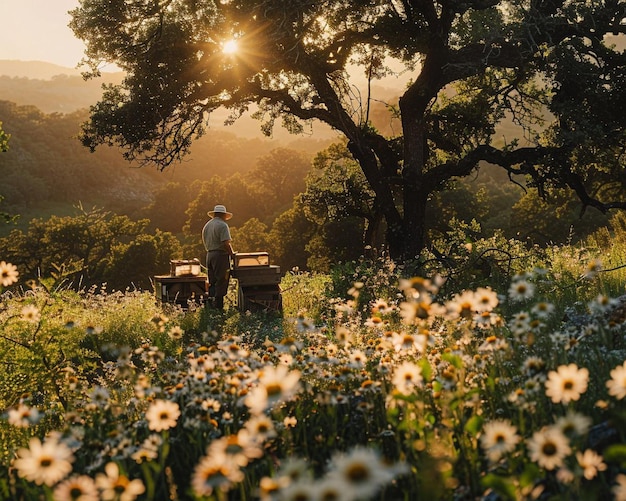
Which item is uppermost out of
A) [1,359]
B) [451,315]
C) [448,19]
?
[448,19]

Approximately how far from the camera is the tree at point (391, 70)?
44.5 feet

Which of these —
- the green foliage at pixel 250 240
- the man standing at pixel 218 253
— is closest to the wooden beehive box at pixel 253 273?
the man standing at pixel 218 253

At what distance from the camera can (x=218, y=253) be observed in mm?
12812

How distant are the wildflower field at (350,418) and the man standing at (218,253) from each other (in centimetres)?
623

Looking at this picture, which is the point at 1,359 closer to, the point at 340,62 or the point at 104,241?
the point at 340,62

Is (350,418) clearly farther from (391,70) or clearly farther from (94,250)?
(94,250)

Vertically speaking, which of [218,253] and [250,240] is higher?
[250,240]

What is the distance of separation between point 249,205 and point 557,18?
169ft

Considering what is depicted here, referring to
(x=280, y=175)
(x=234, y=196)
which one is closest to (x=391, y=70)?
(x=234, y=196)

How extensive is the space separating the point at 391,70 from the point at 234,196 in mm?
45555

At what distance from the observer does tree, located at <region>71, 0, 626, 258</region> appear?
1358cm

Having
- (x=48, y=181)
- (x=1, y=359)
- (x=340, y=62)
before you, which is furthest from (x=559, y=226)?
(x=48, y=181)

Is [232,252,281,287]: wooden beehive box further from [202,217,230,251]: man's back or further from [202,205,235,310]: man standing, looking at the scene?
[202,217,230,251]: man's back

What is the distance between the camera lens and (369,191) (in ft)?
69.0
